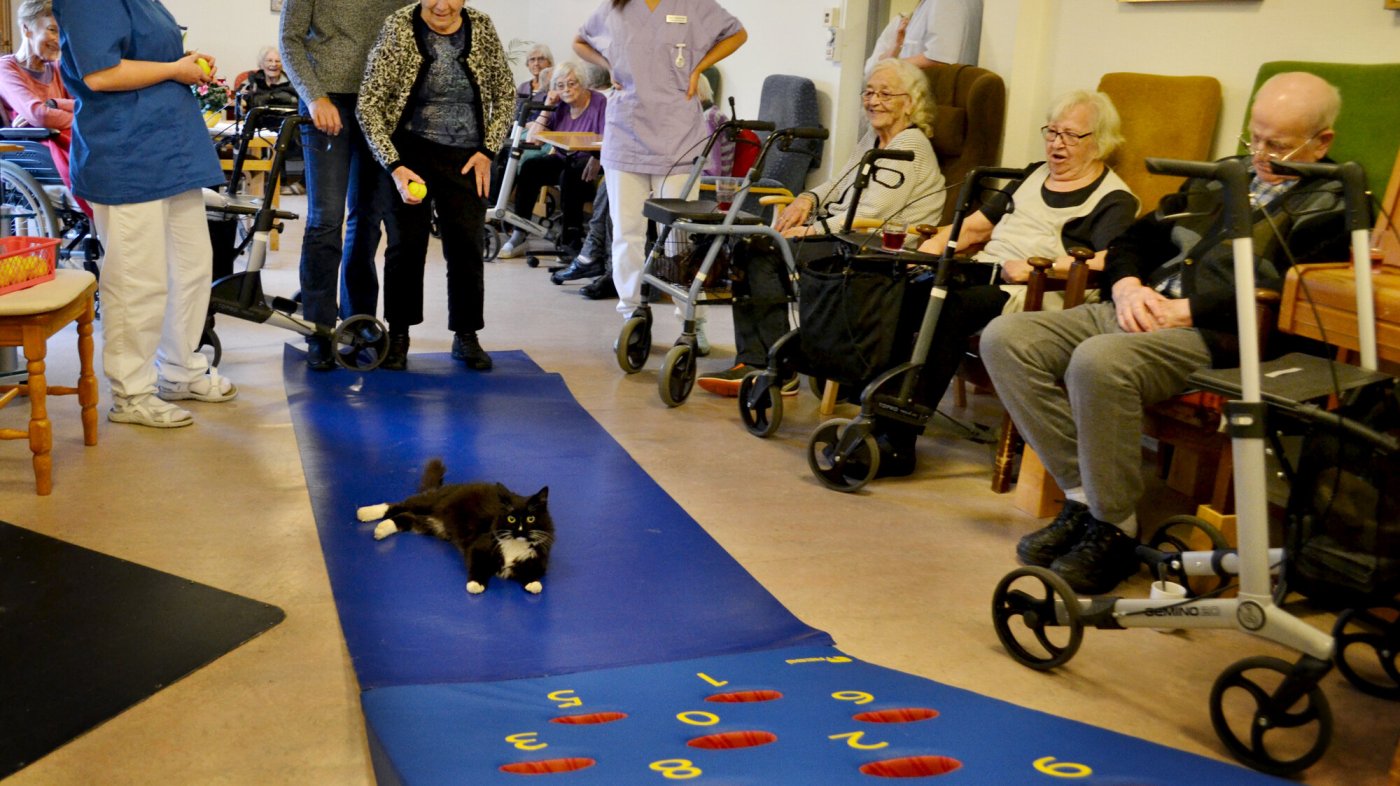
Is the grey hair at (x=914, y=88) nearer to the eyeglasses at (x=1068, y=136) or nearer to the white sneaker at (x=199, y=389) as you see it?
the eyeglasses at (x=1068, y=136)

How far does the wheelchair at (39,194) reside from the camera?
5031 millimetres

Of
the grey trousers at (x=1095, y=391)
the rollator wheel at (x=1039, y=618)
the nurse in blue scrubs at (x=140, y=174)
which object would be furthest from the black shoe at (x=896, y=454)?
the nurse in blue scrubs at (x=140, y=174)

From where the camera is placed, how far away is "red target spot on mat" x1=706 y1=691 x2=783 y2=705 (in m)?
2.17

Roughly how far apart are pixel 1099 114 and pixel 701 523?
172 cm

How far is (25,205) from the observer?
5.50 m

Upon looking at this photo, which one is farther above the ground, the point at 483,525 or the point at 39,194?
the point at 39,194

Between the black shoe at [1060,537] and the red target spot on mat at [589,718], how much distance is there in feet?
4.40

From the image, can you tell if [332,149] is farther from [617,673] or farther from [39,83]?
[617,673]

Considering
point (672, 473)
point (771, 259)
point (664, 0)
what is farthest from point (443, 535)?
point (664, 0)

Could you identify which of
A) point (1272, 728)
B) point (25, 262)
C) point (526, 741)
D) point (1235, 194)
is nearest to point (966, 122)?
point (1235, 194)

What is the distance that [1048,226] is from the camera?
3783 mm

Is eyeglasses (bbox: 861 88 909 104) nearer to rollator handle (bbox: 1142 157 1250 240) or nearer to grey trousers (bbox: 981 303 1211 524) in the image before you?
grey trousers (bbox: 981 303 1211 524)

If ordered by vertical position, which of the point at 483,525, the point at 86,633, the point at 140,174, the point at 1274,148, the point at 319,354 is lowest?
the point at 86,633

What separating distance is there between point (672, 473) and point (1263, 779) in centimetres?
194
